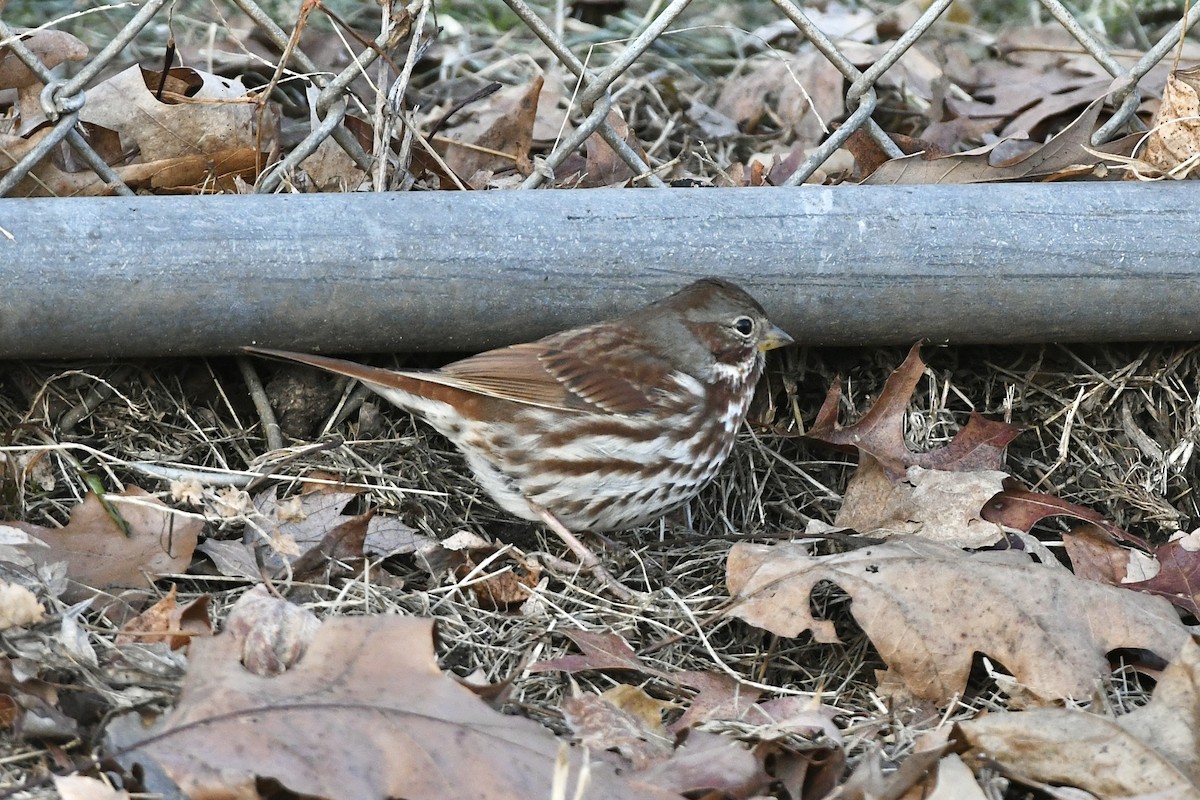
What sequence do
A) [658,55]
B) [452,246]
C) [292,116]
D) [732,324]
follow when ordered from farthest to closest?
[658,55]
[292,116]
[732,324]
[452,246]

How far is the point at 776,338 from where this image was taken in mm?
3680

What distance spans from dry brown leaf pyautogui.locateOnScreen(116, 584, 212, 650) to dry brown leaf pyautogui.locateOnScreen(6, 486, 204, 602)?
7.6 inches

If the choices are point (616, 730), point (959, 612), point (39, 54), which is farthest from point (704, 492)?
point (39, 54)

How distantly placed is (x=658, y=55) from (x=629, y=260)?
2342mm

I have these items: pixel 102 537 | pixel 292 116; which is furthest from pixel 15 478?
pixel 292 116

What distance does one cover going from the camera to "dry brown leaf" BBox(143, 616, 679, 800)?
2.31m

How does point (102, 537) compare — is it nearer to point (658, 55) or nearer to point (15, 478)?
point (15, 478)

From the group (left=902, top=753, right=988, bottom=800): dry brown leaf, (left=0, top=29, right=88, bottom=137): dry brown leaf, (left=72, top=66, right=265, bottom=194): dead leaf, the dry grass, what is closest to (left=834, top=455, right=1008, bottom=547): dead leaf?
the dry grass

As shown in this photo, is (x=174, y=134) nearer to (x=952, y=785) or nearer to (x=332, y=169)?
(x=332, y=169)

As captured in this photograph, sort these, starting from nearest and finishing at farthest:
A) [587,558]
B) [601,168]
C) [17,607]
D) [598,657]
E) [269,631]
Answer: [17,607] < [269,631] < [598,657] < [587,558] < [601,168]

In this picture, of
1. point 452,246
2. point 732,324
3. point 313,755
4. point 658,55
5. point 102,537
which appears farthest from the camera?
point 658,55

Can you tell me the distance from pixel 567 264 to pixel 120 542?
4.16 feet

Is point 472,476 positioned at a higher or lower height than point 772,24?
lower

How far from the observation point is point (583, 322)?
3639mm
